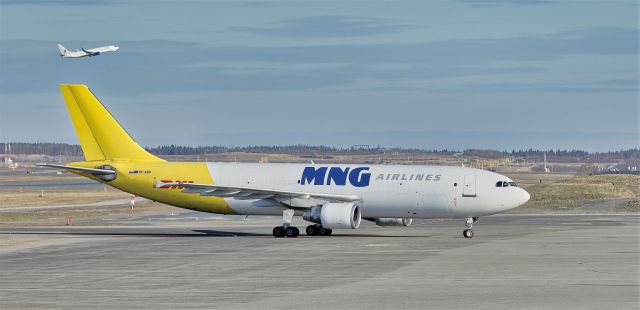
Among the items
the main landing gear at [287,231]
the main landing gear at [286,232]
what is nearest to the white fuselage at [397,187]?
the main landing gear at [287,231]

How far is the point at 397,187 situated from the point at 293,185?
18.4 ft

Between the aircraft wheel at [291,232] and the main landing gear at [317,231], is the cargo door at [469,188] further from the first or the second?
the aircraft wheel at [291,232]

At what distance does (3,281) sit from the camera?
34375 mm

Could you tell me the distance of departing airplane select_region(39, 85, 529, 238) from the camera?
182 ft

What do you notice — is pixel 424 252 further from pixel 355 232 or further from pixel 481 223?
pixel 481 223

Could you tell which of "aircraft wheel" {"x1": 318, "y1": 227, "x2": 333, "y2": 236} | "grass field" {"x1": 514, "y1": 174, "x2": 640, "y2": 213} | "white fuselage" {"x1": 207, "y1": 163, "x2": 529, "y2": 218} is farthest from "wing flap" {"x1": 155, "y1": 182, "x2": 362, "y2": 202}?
"grass field" {"x1": 514, "y1": 174, "x2": 640, "y2": 213}

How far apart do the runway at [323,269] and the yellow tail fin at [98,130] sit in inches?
175

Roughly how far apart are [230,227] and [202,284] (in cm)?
3356

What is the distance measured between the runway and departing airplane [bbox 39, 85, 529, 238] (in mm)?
1464

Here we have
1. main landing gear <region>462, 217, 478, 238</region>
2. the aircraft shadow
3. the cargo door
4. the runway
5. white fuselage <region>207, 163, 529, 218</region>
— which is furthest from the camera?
the aircraft shadow

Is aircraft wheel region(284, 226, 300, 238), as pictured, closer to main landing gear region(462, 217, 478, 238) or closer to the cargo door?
main landing gear region(462, 217, 478, 238)

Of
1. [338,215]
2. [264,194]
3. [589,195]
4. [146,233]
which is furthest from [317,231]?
[589,195]

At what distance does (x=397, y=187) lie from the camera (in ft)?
183

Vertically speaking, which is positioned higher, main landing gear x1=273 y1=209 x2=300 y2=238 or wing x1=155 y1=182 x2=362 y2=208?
wing x1=155 y1=182 x2=362 y2=208
